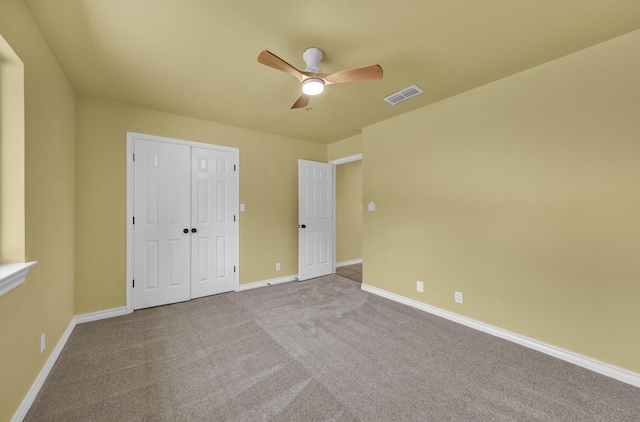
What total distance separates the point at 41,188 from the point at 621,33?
463 cm

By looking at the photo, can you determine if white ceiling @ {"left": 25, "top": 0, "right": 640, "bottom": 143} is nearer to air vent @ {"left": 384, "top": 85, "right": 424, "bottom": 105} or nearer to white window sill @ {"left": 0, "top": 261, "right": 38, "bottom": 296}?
air vent @ {"left": 384, "top": 85, "right": 424, "bottom": 105}

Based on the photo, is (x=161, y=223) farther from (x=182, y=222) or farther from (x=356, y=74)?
(x=356, y=74)

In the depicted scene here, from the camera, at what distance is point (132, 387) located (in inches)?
73.4

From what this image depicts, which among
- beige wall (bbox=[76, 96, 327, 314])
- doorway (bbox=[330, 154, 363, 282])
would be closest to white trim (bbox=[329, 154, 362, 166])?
doorway (bbox=[330, 154, 363, 282])

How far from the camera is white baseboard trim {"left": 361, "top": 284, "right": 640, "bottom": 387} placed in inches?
76.8

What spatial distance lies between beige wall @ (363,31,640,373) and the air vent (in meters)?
0.43

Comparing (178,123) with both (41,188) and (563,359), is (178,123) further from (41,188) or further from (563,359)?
(563,359)

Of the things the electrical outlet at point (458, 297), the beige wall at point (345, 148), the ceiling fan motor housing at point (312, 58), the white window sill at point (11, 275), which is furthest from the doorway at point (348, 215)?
the white window sill at point (11, 275)

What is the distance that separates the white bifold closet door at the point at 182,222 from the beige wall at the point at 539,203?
2710 millimetres

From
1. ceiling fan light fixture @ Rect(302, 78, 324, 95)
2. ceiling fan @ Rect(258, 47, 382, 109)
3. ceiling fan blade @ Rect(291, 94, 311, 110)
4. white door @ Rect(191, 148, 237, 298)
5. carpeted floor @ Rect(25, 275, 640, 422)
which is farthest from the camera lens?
white door @ Rect(191, 148, 237, 298)

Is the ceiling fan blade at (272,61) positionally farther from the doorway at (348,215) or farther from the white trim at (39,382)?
the doorway at (348,215)

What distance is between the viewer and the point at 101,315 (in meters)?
3.02

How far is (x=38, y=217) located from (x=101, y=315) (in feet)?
5.60

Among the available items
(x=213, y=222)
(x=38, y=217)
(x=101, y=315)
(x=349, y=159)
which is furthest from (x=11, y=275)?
(x=349, y=159)
